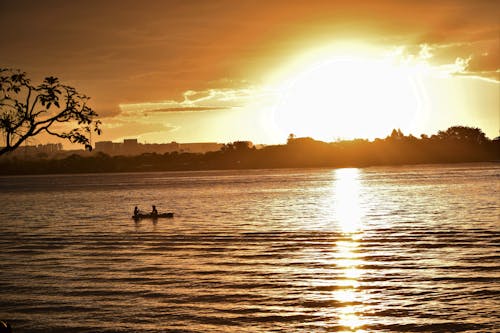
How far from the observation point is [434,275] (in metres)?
31.0

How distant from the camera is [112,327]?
2278 centimetres

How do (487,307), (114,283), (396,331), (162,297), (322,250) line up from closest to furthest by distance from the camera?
(396,331) → (487,307) → (162,297) → (114,283) → (322,250)

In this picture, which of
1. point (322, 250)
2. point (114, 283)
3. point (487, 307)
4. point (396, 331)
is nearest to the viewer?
point (396, 331)

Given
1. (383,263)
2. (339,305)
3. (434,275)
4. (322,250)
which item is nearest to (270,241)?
(322,250)

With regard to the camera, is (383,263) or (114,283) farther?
(383,263)

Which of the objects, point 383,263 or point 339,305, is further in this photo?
point 383,263

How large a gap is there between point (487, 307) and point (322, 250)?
18.6 m

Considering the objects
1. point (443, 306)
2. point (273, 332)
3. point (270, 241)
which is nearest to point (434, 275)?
point (443, 306)

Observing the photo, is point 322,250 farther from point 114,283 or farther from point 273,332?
point 273,332

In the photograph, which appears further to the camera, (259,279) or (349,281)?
(259,279)

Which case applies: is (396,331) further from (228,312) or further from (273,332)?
(228,312)

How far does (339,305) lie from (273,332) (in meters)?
4.51

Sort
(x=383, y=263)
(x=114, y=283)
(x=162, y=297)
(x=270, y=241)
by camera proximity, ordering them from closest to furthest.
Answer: (x=162, y=297) < (x=114, y=283) < (x=383, y=263) < (x=270, y=241)

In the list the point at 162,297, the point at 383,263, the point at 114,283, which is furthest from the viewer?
the point at 383,263
